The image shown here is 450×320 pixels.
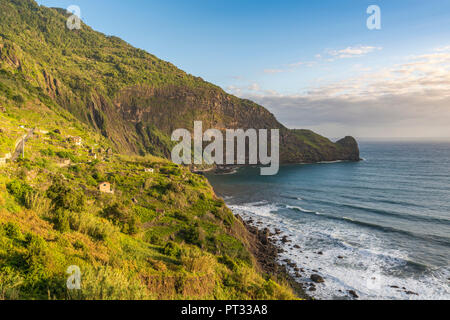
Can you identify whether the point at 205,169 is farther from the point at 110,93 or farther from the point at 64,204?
the point at 64,204

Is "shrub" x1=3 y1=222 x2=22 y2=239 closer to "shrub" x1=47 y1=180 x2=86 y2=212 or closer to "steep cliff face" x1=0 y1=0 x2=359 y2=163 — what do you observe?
"shrub" x1=47 y1=180 x2=86 y2=212

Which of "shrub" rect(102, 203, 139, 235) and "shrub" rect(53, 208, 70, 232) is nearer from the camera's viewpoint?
"shrub" rect(53, 208, 70, 232)

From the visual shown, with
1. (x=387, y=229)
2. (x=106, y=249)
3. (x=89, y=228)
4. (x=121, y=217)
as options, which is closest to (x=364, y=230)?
(x=387, y=229)

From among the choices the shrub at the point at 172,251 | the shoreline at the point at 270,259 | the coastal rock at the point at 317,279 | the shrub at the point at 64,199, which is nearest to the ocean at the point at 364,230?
the coastal rock at the point at 317,279

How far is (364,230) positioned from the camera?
47.5m

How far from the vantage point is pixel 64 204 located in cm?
1858

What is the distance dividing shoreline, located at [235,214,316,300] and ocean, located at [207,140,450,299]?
60.5 inches

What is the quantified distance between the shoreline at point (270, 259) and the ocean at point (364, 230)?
1536 mm

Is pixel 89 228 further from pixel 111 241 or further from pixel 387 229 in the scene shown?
pixel 387 229

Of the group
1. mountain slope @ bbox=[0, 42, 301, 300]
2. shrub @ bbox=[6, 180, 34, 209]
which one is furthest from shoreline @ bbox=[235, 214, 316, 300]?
A: shrub @ bbox=[6, 180, 34, 209]

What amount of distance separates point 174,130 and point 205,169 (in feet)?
187

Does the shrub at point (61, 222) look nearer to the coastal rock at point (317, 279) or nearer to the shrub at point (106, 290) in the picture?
the shrub at point (106, 290)

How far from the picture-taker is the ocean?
3062 cm

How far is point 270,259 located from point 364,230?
76.2ft
